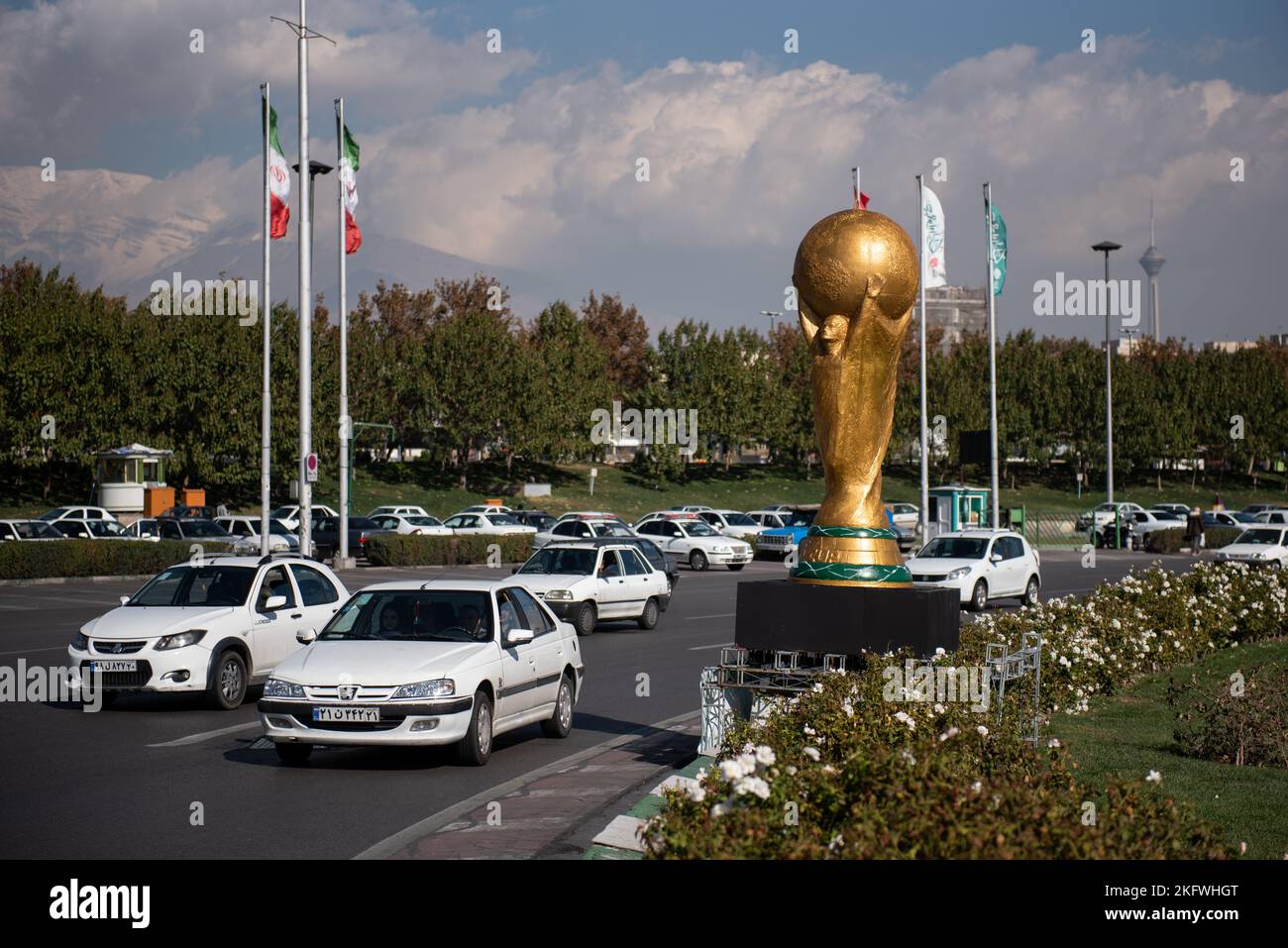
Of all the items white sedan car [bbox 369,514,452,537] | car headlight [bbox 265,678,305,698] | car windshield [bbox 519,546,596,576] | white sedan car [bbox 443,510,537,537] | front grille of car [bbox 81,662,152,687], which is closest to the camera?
car headlight [bbox 265,678,305,698]

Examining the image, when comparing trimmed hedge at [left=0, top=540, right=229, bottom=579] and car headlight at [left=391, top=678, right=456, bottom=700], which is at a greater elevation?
car headlight at [left=391, top=678, right=456, bottom=700]

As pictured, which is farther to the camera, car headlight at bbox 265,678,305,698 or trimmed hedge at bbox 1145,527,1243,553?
trimmed hedge at bbox 1145,527,1243,553

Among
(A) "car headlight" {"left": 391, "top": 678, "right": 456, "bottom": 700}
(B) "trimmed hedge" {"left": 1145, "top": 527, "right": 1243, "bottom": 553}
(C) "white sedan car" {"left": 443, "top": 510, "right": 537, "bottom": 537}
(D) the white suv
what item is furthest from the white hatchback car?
(B) "trimmed hedge" {"left": 1145, "top": 527, "right": 1243, "bottom": 553}

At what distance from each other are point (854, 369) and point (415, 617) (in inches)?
175

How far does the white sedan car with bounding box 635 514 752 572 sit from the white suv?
2747cm

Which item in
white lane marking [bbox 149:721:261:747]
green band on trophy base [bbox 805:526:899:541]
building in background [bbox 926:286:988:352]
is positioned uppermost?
building in background [bbox 926:286:988:352]

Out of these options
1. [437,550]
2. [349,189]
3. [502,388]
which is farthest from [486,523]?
[502,388]

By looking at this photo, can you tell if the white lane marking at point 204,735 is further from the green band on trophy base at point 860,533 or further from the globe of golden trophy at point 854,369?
the green band on trophy base at point 860,533

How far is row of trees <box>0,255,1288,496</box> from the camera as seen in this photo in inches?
2186

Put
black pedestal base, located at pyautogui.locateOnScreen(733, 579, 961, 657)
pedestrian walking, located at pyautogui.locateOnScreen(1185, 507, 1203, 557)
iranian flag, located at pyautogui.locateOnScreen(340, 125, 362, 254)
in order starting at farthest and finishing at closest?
1. pedestrian walking, located at pyautogui.locateOnScreen(1185, 507, 1203, 557)
2. iranian flag, located at pyautogui.locateOnScreen(340, 125, 362, 254)
3. black pedestal base, located at pyautogui.locateOnScreen(733, 579, 961, 657)

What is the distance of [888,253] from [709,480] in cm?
6923

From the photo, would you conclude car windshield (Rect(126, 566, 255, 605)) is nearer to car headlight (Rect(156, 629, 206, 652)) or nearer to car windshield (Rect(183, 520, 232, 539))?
car headlight (Rect(156, 629, 206, 652))
